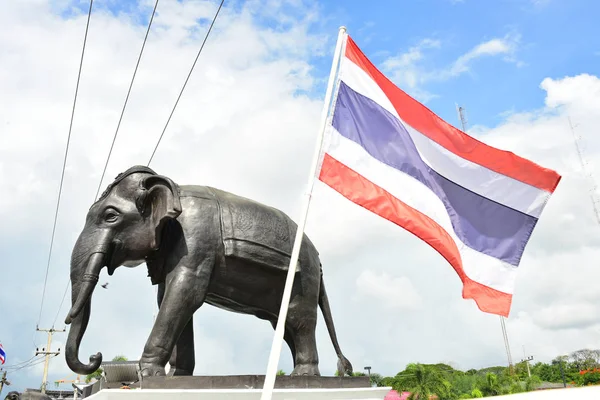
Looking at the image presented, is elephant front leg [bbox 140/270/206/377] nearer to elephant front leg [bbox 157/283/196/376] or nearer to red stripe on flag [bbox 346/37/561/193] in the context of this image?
elephant front leg [bbox 157/283/196/376]

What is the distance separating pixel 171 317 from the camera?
5.66 metres

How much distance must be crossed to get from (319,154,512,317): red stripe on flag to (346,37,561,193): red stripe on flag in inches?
41.2

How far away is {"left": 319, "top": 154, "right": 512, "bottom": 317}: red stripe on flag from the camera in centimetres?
520

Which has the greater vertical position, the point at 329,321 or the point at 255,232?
the point at 255,232

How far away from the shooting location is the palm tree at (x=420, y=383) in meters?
38.8

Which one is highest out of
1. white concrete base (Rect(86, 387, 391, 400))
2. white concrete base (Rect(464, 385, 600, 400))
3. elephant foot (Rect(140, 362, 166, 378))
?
elephant foot (Rect(140, 362, 166, 378))

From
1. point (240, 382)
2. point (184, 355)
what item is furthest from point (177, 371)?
point (240, 382)

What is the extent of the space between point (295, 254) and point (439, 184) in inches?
91.1

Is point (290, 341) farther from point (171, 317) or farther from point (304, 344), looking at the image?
point (171, 317)

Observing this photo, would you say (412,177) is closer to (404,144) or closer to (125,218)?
(404,144)

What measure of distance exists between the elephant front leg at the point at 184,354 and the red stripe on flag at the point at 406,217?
2.79m

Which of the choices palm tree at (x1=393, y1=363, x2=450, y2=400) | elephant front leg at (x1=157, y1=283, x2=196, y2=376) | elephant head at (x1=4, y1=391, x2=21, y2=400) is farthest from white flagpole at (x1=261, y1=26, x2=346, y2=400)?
palm tree at (x1=393, y1=363, x2=450, y2=400)

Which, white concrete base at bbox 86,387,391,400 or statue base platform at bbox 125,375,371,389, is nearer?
white concrete base at bbox 86,387,391,400

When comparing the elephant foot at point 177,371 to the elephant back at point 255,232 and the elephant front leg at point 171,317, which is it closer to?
the elephant front leg at point 171,317
